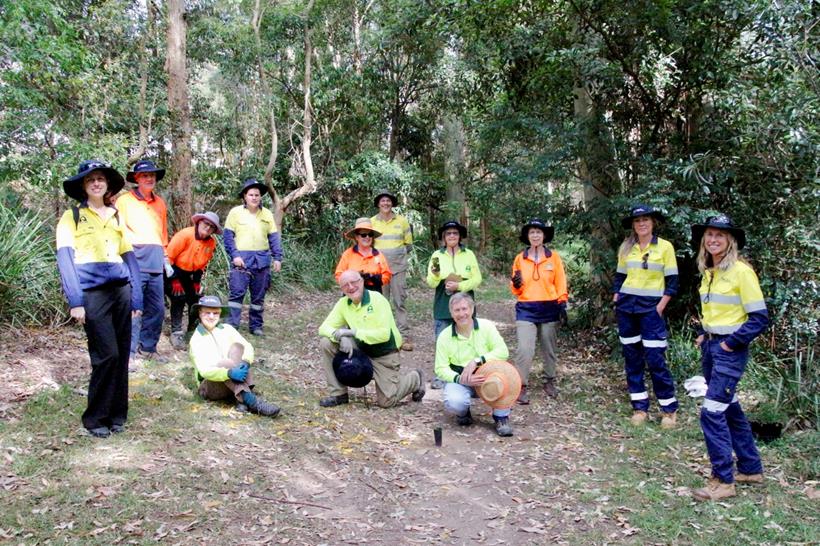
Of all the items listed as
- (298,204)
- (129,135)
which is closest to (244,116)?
(298,204)

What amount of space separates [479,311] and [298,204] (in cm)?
504

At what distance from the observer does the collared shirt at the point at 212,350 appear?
18.3 feet

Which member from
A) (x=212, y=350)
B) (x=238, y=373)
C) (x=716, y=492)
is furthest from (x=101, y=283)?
(x=716, y=492)

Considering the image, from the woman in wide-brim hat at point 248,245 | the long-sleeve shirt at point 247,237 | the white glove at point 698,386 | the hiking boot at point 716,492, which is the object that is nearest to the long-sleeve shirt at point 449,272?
the woman in wide-brim hat at point 248,245

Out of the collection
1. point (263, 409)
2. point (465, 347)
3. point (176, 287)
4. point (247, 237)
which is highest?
point (247, 237)

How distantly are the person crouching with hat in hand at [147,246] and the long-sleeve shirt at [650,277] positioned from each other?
4.73 m

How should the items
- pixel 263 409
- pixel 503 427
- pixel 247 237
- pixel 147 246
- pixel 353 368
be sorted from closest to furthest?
pixel 263 409 → pixel 503 427 → pixel 353 368 → pixel 147 246 → pixel 247 237

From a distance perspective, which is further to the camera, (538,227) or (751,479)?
(538,227)

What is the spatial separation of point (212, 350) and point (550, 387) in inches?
144

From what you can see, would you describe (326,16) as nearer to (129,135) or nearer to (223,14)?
(223,14)

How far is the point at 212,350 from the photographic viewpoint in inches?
225

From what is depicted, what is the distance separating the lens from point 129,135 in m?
10.2

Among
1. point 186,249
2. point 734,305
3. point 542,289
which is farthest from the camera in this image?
point 186,249

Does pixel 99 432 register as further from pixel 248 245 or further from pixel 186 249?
pixel 248 245
